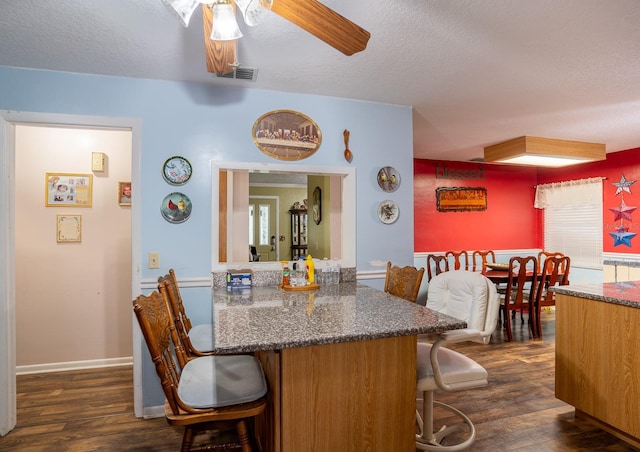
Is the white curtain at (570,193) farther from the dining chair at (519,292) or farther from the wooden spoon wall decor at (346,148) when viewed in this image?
the wooden spoon wall decor at (346,148)

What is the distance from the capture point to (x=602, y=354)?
220cm

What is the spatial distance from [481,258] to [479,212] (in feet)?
2.57

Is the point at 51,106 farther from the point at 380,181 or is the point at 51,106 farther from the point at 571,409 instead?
the point at 571,409

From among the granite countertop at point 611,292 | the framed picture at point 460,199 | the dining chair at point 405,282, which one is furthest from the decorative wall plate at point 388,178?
the framed picture at point 460,199

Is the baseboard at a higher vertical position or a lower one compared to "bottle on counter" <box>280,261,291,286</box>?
lower

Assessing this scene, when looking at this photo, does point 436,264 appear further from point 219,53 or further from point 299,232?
point 219,53

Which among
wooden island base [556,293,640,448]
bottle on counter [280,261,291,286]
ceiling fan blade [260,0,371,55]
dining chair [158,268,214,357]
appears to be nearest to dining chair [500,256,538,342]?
wooden island base [556,293,640,448]

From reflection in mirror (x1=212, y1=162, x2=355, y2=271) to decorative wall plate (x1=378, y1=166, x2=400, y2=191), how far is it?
262 mm

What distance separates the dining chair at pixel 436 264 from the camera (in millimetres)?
5148

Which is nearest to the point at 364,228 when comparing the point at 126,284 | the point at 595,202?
the point at 126,284

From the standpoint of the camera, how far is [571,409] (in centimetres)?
259

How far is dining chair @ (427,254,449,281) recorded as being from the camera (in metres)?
5.15

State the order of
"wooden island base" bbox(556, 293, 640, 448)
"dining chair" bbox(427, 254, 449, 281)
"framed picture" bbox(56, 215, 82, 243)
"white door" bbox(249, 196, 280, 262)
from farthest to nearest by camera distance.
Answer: "white door" bbox(249, 196, 280, 262) → "dining chair" bbox(427, 254, 449, 281) → "framed picture" bbox(56, 215, 82, 243) → "wooden island base" bbox(556, 293, 640, 448)

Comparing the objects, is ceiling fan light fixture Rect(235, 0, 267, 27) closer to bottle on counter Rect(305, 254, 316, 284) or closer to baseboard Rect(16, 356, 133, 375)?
bottle on counter Rect(305, 254, 316, 284)
